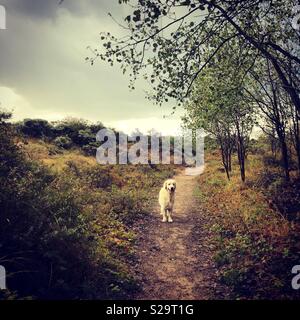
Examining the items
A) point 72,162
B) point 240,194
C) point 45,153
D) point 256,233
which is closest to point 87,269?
point 256,233

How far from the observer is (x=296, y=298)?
7484 millimetres

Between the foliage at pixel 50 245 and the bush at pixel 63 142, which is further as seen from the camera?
the bush at pixel 63 142

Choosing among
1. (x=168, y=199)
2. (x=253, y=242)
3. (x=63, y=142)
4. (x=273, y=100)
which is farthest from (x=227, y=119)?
(x=63, y=142)

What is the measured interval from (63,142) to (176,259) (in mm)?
21569

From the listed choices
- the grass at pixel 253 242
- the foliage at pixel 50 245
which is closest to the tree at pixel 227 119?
the grass at pixel 253 242

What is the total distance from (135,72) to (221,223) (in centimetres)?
767

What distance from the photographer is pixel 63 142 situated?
29906 mm

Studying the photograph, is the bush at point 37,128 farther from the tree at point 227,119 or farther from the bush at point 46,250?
the bush at point 46,250

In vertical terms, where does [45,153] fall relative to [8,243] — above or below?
above

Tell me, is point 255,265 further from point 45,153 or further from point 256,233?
point 45,153

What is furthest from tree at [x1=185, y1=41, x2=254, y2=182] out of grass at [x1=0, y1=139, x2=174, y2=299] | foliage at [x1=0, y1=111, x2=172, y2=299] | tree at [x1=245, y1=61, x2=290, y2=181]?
foliage at [x1=0, y1=111, x2=172, y2=299]

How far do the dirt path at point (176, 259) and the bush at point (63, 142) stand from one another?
15.6 meters

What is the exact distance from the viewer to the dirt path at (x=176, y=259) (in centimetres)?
872
